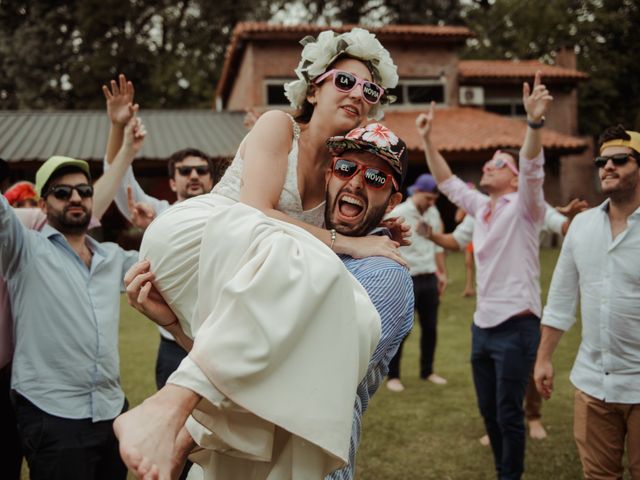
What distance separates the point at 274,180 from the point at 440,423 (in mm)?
4705

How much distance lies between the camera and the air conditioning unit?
23.2 metres

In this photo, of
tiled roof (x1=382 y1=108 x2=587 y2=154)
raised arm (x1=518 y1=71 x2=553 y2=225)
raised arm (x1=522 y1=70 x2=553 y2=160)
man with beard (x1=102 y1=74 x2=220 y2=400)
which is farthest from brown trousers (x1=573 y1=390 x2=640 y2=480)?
tiled roof (x1=382 y1=108 x2=587 y2=154)

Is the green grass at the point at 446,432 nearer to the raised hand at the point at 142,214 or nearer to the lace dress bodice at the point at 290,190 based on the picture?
the raised hand at the point at 142,214

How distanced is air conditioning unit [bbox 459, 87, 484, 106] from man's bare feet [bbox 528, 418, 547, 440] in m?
18.6

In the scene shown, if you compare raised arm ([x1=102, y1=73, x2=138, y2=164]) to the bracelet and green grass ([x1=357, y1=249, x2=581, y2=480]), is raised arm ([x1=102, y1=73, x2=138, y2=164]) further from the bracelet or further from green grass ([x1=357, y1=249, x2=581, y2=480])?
green grass ([x1=357, y1=249, x2=581, y2=480])

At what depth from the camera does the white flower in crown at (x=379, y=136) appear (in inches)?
95.3

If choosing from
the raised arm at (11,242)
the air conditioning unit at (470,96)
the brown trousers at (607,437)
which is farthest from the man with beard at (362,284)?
the air conditioning unit at (470,96)

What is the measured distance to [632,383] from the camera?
3.75 meters

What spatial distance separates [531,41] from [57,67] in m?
23.9

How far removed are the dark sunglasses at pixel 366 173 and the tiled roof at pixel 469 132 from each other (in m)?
17.3

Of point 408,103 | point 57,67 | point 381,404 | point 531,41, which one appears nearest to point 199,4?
point 57,67

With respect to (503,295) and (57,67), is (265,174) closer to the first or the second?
(503,295)

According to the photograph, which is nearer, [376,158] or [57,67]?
[376,158]

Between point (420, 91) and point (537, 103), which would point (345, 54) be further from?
point (420, 91)
